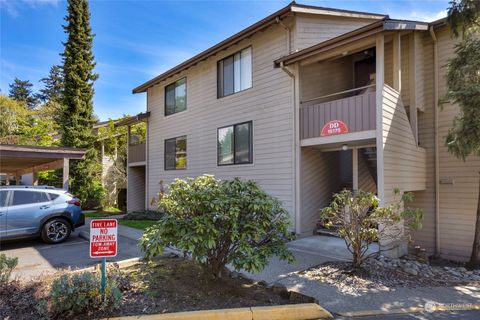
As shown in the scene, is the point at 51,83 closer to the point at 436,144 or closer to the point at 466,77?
the point at 436,144

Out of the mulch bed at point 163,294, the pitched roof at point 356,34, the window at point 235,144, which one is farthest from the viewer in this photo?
the window at point 235,144

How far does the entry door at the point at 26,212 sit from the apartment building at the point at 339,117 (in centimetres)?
591

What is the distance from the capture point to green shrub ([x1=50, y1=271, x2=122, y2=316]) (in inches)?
154

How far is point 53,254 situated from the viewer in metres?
8.14

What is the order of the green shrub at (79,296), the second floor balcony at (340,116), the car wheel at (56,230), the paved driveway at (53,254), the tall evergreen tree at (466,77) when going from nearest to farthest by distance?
1. the green shrub at (79,296)
2. the paved driveway at (53,254)
3. the tall evergreen tree at (466,77)
4. the second floor balcony at (340,116)
5. the car wheel at (56,230)

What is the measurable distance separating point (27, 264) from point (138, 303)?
4349 millimetres

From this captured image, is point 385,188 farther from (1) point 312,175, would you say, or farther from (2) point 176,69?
(2) point 176,69

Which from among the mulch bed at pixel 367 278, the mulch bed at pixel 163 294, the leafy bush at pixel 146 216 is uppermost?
the mulch bed at pixel 163 294

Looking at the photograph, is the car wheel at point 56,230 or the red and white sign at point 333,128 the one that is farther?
the car wheel at point 56,230

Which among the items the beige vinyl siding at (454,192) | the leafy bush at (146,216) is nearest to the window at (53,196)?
the leafy bush at (146,216)

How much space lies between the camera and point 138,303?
4.34 meters

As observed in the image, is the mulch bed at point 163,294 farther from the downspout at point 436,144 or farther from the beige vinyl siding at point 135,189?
the beige vinyl siding at point 135,189

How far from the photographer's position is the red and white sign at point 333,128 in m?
8.55

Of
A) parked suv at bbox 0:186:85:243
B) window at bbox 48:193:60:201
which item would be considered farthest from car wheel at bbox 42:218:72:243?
window at bbox 48:193:60:201
